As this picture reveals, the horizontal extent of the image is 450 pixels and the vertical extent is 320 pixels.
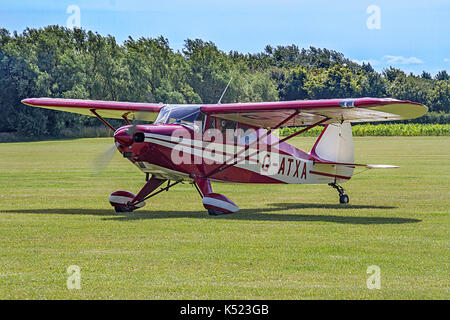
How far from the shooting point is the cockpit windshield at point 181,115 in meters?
14.9

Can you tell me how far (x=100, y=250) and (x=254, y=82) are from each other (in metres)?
108

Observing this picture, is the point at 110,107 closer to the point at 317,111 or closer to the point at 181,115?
the point at 181,115

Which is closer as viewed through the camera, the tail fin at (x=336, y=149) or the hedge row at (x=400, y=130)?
the tail fin at (x=336, y=149)

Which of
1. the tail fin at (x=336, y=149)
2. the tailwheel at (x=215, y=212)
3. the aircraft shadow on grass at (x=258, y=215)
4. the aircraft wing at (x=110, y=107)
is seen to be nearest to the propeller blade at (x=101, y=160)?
the aircraft shadow on grass at (x=258, y=215)

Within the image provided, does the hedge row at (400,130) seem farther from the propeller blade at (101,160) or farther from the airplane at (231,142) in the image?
the propeller blade at (101,160)

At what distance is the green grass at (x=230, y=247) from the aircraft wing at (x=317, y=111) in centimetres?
205

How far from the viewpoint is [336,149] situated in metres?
17.3

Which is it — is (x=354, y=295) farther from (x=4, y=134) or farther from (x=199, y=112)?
(x=4, y=134)

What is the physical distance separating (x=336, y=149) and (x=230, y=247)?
7.63m

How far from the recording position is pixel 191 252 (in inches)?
389

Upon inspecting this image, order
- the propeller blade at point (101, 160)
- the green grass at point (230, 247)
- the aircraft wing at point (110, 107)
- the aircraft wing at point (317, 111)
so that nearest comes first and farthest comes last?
the green grass at point (230, 247)
the aircraft wing at point (317, 111)
the propeller blade at point (101, 160)
the aircraft wing at point (110, 107)

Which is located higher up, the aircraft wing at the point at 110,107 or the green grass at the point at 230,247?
the aircraft wing at the point at 110,107

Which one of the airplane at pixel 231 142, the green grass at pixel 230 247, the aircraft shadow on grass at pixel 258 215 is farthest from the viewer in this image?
the airplane at pixel 231 142

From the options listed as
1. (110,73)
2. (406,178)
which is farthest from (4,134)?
(406,178)
